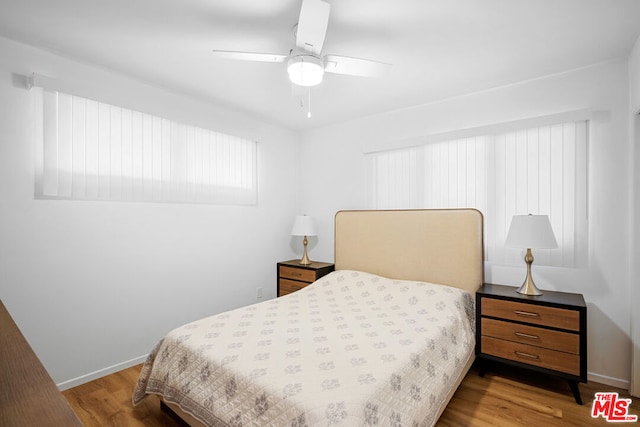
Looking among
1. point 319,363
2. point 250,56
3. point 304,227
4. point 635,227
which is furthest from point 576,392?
point 250,56

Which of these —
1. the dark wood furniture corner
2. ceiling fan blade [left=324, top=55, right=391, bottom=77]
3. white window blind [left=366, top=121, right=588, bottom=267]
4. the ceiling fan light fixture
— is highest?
ceiling fan blade [left=324, top=55, right=391, bottom=77]

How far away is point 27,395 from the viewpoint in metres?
0.64

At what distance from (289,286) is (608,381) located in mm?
2828

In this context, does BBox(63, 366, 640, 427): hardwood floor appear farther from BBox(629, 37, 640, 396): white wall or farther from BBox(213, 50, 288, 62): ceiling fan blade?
BBox(213, 50, 288, 62): ceiling fan blade

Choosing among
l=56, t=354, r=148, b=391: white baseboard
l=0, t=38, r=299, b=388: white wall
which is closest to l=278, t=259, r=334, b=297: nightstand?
l=0, t=38, r=299, b=388: white wall

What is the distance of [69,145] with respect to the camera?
2324 millimetres

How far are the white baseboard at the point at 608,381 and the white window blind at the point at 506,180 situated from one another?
2.73ft

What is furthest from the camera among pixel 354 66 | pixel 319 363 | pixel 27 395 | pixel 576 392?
pixel 576 392

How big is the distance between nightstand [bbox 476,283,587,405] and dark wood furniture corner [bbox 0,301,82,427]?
8.36ft

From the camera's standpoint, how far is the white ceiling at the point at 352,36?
1.74 meters

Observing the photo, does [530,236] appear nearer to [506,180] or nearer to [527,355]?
[506,180]

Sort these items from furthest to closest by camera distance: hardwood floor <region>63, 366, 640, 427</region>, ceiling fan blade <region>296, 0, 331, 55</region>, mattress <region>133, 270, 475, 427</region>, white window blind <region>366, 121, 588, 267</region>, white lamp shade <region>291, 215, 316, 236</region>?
white lamp shade <region>291, 215, 316, 236</region>, white window blind <region>366, 121, 588, 267</region>, hardwood floor <region>63, 366, 640, 427</region>, ceiling fan blade <region>296, 0, 331, 55</region>, mattress <region>133, 270, 475, 427</region>

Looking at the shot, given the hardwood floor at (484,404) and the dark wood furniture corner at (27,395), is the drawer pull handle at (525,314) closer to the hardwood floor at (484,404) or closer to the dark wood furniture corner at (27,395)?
the hardwood floor at (484,404)

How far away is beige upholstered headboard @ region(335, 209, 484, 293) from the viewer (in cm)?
271
